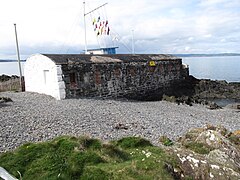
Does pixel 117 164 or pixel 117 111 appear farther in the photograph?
pixel 117 111

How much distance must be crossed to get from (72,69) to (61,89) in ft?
6.07

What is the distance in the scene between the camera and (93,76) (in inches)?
811

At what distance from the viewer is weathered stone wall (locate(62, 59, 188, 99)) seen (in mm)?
19375

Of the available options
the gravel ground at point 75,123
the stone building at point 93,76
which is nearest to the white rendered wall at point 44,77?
the stone building at point 93,76

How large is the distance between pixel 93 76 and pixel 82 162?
15680mm

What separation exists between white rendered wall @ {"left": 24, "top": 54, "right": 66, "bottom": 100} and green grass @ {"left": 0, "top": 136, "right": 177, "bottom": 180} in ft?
40.6

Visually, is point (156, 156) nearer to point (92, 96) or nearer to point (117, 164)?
point (117, 164)

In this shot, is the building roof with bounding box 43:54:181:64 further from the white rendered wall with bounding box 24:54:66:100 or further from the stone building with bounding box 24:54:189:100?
the white rendered wall with bounding box 24:54:66:100

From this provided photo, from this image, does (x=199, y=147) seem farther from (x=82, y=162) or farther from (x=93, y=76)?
(x=93, y=76)

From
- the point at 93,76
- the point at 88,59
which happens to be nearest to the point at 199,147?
the point at 93,76

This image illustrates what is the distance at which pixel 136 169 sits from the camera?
4.96m

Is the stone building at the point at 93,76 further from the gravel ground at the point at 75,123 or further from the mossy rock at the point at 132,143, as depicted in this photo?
the mossy rock at the point at 132,143

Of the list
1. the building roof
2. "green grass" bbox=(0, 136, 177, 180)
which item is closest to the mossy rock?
"green grass" bbox=(0, 136, 177, 180)

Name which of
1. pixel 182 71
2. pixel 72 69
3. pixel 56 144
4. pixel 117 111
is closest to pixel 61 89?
pixel 72 69
